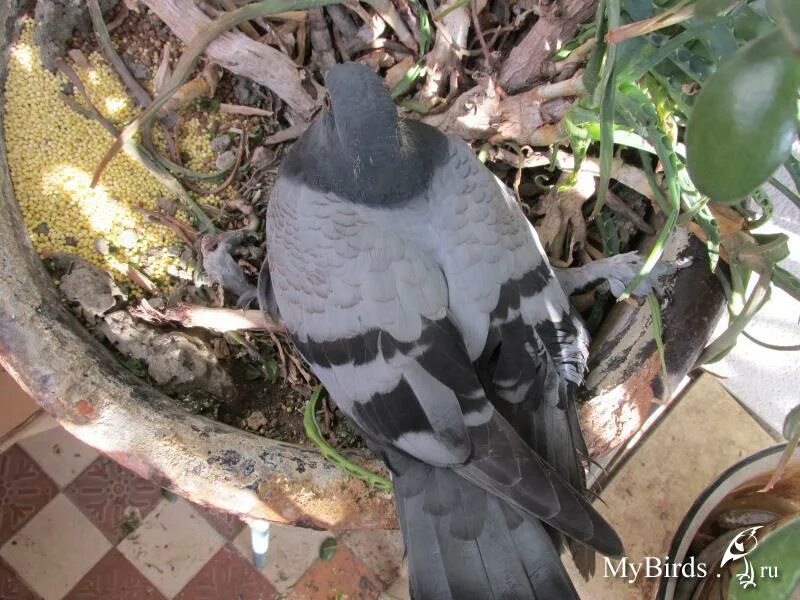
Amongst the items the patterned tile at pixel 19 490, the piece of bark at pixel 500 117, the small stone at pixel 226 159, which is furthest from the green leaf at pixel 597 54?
the patterned tile at pixel 19 490

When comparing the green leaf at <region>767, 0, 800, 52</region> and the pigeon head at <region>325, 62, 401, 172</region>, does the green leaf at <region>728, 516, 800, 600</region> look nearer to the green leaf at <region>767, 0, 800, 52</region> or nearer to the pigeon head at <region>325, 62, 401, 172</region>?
the green leaf at <region>767, 0, 800, 52</region>

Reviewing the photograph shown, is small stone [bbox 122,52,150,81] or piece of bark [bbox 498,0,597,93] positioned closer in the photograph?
piece of bark [bbox 498,0,597,93]

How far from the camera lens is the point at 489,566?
936 millimetres

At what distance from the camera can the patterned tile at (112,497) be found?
5.61 feet

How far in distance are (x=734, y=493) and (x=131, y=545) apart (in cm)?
139

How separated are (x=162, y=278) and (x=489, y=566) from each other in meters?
0.80

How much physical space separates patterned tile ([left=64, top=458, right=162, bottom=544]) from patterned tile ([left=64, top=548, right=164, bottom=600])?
66mm

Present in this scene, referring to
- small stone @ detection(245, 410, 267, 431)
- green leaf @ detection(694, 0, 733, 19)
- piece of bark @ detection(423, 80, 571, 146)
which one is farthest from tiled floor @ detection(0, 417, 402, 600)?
green leaf @ detection(694, 0, 733, 19)

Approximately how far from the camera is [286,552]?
1725 millimetres

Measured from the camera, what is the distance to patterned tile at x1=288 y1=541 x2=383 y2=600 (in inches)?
67.4

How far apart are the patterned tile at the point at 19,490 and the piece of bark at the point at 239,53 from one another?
1153mm

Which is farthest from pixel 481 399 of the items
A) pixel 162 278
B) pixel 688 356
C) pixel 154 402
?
pixel 162 278

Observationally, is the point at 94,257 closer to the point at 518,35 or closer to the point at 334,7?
the point at 334,7

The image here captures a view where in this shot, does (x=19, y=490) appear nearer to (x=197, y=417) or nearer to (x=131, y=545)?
(x=131, y=545)
